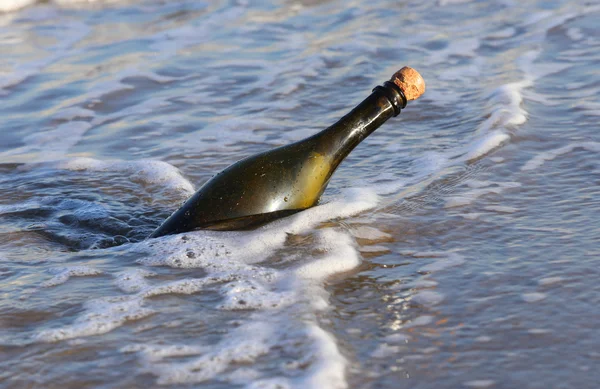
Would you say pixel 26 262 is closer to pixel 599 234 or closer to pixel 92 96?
pixel 599 234

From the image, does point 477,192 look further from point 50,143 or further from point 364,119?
point 50,143

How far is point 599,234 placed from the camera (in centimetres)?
294

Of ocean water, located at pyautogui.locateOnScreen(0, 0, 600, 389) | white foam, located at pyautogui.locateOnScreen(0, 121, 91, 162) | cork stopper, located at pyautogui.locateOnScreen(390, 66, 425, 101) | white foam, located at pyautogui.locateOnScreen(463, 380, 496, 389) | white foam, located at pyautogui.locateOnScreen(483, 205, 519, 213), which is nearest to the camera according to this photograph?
white foam, located at pyautogui.locateOnScreen(463, 380, 496, 389)

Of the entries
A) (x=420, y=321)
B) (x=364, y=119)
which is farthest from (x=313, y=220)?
(x=420, y=321)

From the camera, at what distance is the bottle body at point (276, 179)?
2.96m

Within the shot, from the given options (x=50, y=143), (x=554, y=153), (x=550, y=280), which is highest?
(x=50, y=143)

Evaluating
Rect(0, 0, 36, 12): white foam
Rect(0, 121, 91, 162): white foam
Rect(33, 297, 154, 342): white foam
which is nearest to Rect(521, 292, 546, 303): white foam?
Rect(33, 297, 154, 342): white foam

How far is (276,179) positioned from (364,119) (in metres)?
0.38

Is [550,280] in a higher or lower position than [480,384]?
higher

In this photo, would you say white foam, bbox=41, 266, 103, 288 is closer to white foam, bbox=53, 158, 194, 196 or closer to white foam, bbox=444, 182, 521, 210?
white foam, bbox=53, 158, 194, 196

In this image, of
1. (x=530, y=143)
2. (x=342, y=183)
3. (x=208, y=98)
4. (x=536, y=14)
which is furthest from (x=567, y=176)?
(x=536, y=14)

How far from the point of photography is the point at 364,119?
301 cm

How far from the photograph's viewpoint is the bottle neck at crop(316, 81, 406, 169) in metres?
2.96

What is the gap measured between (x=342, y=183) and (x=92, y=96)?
2.36m
